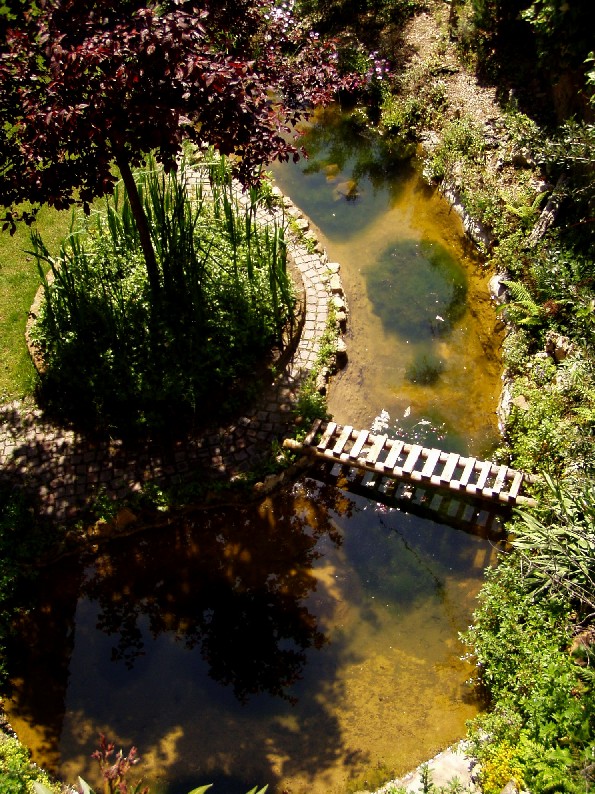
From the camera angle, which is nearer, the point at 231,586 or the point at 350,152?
the point at 231,586

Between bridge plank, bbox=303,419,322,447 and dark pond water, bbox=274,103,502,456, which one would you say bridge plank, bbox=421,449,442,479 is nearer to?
dark pond water, bbox=274,103,502,456

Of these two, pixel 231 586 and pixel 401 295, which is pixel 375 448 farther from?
pixel 401 295

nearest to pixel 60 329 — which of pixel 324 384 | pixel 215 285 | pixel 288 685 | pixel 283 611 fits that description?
pixel 215 285

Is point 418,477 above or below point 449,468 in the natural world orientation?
below

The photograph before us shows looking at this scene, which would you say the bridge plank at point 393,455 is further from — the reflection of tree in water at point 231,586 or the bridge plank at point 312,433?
the bridge plank at point 312,433

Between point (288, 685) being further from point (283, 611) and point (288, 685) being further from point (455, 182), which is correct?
point (455, 182)

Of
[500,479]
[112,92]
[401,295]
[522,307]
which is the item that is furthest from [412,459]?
[112,92]

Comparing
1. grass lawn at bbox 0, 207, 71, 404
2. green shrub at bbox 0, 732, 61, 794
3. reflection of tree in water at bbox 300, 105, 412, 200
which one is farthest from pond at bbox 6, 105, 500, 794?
reflection of tree in water at bbox 300, 105, 412, 200
